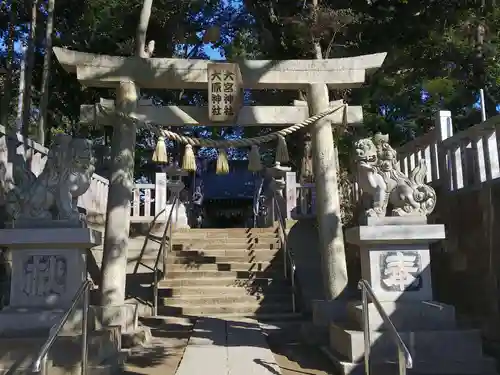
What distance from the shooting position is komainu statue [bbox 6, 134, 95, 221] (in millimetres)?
5309

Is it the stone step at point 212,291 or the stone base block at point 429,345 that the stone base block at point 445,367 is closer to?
the stone base block at point 429,345

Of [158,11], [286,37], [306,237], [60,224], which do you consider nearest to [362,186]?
[60,224]

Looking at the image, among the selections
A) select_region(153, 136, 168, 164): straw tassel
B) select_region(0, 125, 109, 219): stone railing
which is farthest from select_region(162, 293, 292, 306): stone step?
select_region(0, 125, 109, 219): stone railing

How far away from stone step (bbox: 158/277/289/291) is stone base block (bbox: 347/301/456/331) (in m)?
4.21

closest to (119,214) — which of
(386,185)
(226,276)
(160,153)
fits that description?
(160,153)

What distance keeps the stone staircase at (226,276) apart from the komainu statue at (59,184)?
371 centimetres

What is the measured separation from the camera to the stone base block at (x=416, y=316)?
5.12 m

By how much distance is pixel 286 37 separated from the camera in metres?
12.2

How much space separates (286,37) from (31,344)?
9.67 meters

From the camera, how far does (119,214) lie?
6969 mm

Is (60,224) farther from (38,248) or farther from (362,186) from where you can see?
(362,186)

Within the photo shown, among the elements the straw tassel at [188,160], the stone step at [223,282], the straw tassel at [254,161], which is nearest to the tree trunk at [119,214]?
the straw tassel at [188,160]

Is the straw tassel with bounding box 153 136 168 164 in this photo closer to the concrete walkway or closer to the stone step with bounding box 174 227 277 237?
the concrete walkway

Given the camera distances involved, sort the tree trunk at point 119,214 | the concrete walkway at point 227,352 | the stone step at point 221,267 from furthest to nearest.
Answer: the stone step at point 221,267 < the tree trunk at point 119,214 < the concrete walkway at point 227,352
